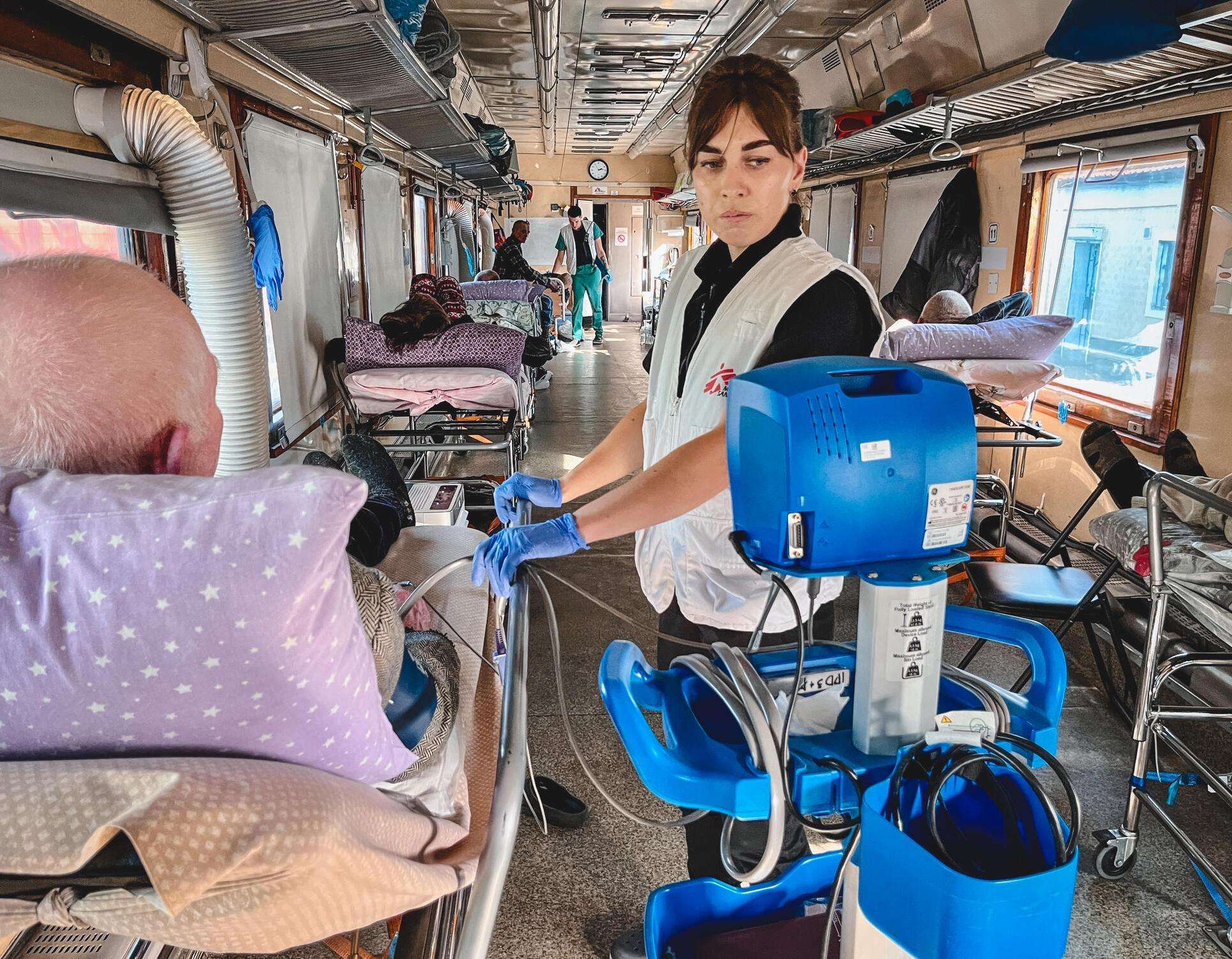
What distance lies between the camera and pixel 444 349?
415cm

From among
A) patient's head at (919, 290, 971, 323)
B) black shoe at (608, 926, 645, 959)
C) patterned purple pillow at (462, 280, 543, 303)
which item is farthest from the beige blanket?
patterned purple pillow at (462, 280, 543, 303)

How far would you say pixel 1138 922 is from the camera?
82.6 inches

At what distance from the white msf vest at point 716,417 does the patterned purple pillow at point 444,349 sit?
97.1 inches

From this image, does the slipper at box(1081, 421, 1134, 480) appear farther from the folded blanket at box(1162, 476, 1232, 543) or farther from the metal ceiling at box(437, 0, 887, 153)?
the metal ceiling at box(437, 0, 887, 153)

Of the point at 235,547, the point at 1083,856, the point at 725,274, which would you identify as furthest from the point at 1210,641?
the point at 235,547

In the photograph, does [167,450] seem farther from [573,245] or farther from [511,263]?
[573,245]

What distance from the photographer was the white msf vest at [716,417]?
152 cm

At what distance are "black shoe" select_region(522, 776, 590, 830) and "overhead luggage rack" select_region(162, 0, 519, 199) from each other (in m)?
2.34

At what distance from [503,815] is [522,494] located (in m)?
0.77

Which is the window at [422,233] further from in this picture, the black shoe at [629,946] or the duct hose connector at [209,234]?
the black shoe at [629,946]

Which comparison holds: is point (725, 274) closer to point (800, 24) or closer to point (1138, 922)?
point (1138, 922)

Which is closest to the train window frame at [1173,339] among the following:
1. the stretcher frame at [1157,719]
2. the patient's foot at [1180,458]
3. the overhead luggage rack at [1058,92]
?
the overhead luggage rack at [1058,92]

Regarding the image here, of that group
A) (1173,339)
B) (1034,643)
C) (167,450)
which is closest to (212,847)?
(167,450)

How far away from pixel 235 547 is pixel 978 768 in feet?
2.47
